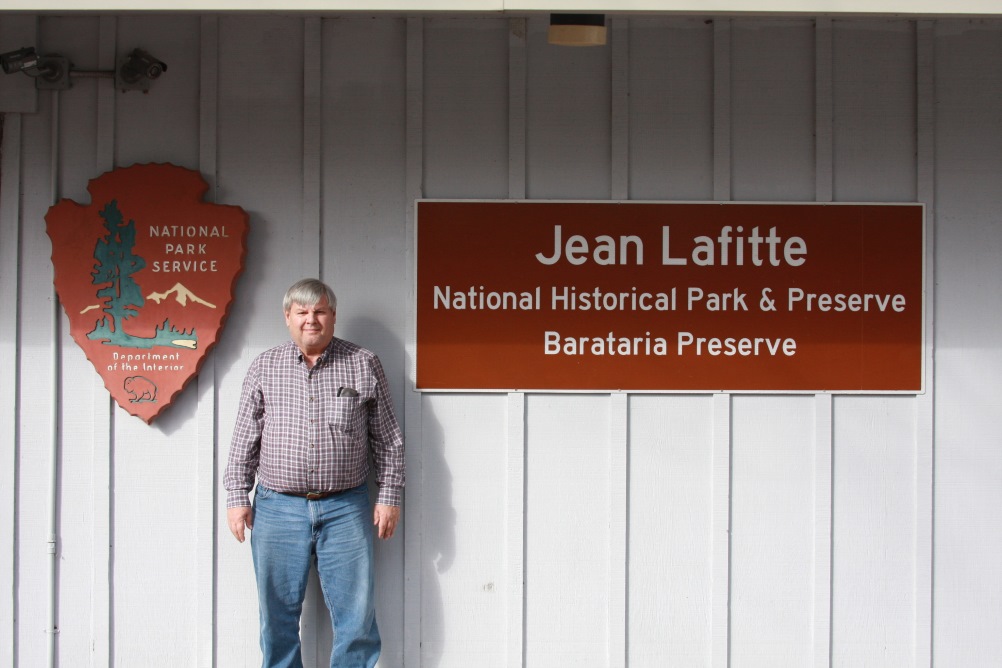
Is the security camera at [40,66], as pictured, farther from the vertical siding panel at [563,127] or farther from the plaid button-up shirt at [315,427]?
the vertical siding panel at [563,127]

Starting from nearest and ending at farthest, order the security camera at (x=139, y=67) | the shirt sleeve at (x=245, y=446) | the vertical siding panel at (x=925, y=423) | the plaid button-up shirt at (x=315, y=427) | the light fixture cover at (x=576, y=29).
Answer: the light fixture cover at (x=576, y=29) < the plaid button-up shirt at (x=315, y=427) < the shirt sleeve at (x=245, y=446) < the security camera at (x=139, y=67) < the vertical siding panel at (x=925, y=423)

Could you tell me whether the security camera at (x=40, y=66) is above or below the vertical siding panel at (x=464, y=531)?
above

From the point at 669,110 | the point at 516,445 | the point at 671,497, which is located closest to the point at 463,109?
the point at 669,110

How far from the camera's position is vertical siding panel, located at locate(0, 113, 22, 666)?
14.1ft

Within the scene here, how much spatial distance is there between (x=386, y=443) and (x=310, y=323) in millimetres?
651

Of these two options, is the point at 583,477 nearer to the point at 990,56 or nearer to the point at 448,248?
the point at 448,248

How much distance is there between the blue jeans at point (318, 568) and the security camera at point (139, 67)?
6.66ft

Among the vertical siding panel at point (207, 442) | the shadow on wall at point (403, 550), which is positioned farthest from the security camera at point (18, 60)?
the shadow on wall at point (403, 550)

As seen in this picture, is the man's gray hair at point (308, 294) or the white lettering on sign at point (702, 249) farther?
the white lettering on sign at point (702, 249)

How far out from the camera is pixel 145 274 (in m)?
4.26

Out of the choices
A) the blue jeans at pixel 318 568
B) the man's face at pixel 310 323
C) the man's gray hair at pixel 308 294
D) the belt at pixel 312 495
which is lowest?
the blue jeans at pixel 318 568

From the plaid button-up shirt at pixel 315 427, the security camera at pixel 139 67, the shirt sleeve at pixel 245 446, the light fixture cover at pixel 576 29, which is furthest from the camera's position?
the security camera at pixel 139 67

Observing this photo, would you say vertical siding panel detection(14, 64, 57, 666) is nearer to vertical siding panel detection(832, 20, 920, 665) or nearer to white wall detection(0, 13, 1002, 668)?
white wall detection(0, 13, 1002, 668)

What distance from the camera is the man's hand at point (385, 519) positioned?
405 cm
